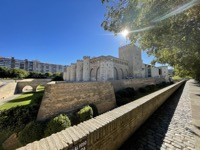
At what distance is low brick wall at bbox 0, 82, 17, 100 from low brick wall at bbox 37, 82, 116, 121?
16875 mm

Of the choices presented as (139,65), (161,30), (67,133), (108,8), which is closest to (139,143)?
(67,133)

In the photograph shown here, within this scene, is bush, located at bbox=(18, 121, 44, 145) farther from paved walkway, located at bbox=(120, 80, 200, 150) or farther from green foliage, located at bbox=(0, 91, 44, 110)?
paved walkway, located at bbox=(120, 80, 200, 150)

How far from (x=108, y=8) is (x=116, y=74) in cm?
2848

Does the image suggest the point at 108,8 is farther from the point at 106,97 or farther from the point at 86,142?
the point at 106,97

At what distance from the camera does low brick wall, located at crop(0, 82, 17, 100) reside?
18.9 meters

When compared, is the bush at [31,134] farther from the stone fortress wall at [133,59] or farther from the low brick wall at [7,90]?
the stone fortress wall at [133,59]

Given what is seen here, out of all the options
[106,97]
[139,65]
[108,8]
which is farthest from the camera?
[139,65]

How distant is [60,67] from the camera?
105500 mm

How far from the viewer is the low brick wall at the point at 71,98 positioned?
8.30 metres

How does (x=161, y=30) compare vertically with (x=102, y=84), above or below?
above

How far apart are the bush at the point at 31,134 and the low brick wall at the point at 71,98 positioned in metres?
0.86

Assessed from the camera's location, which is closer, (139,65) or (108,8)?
(108,8)

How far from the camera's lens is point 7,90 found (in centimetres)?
2103

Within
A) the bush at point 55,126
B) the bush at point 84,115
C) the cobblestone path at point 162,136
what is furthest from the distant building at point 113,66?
the cobblestone path at point 162,136
